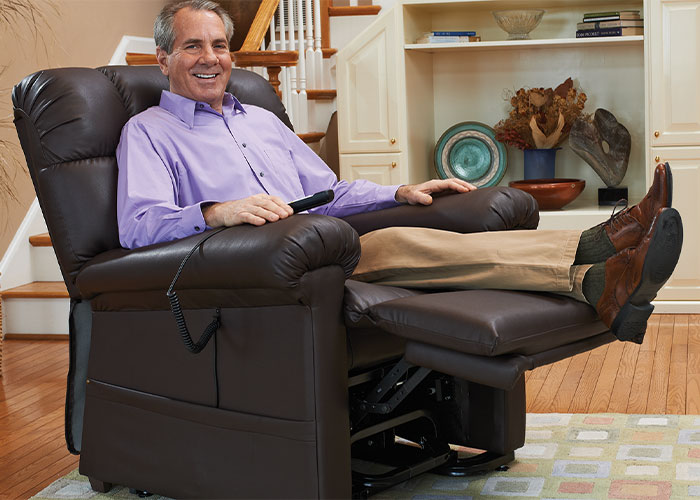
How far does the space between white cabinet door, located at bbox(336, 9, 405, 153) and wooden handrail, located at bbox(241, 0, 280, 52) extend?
1.42ft

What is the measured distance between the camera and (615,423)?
249 cm

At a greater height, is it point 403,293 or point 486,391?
point 403,293

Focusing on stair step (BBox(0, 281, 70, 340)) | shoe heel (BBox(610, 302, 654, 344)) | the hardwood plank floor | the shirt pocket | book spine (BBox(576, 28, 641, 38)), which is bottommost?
the hardwood plank floor

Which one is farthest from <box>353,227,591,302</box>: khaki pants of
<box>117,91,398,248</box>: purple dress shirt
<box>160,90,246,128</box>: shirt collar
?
<box>160,90,246,128</box>: shirt collar

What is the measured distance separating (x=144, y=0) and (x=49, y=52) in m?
1.06

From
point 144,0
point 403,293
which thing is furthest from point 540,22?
point 403,293

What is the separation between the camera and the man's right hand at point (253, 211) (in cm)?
180

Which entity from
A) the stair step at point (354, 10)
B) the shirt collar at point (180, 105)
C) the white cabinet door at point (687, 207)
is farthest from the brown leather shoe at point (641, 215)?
the stair step at point (354, 10)

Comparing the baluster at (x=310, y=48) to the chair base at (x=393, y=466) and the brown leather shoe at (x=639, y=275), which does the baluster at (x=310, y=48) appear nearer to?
the chair base at (x=393, y=466)

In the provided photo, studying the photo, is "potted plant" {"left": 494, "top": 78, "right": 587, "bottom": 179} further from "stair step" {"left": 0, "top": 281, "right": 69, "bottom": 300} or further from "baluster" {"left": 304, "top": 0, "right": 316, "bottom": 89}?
"stair step" {"left": 0, "top": 281, "right": 69, "bottom": 300}

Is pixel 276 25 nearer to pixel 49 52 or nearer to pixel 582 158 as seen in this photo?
pixel 49 52

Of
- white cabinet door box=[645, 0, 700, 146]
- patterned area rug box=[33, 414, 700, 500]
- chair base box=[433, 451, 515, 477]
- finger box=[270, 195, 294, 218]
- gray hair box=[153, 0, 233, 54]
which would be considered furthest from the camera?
white cabinet door box=[645, 0, 700, 146]

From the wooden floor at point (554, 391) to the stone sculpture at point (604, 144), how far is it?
84 centimetres

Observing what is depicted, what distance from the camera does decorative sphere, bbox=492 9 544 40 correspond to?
4215mm
